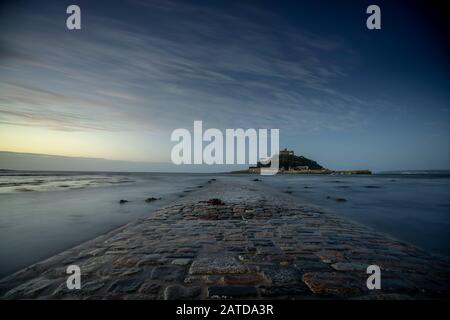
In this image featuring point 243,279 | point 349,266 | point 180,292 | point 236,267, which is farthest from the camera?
point 349,266

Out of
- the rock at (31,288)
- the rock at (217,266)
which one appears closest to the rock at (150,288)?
the rock at (217,266)

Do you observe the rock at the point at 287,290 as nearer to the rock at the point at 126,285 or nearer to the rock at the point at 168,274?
the rock at the point at 168,274

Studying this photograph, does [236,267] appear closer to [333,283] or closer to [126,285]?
[333,283]

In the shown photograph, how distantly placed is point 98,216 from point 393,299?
9894 millimetres

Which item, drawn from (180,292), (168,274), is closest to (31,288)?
(168,274)

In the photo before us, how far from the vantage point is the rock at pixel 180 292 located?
3240 millimetres

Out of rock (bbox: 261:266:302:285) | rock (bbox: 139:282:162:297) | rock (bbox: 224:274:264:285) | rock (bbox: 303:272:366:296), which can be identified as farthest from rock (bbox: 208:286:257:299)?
rock (bbox: 303:272:366:296)

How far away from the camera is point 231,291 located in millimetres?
3375

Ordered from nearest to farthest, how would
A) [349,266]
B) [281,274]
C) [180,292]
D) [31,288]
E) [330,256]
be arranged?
[180,292] → [31,288] → [281,274] → [349,266] → [330,256]

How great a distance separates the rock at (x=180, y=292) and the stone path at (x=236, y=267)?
0.04ft

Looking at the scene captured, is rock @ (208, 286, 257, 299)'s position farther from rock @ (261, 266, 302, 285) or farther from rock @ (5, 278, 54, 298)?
rock @ (5, 278, 54, 298)

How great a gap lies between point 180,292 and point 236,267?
1.16 m

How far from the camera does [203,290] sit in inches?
134
